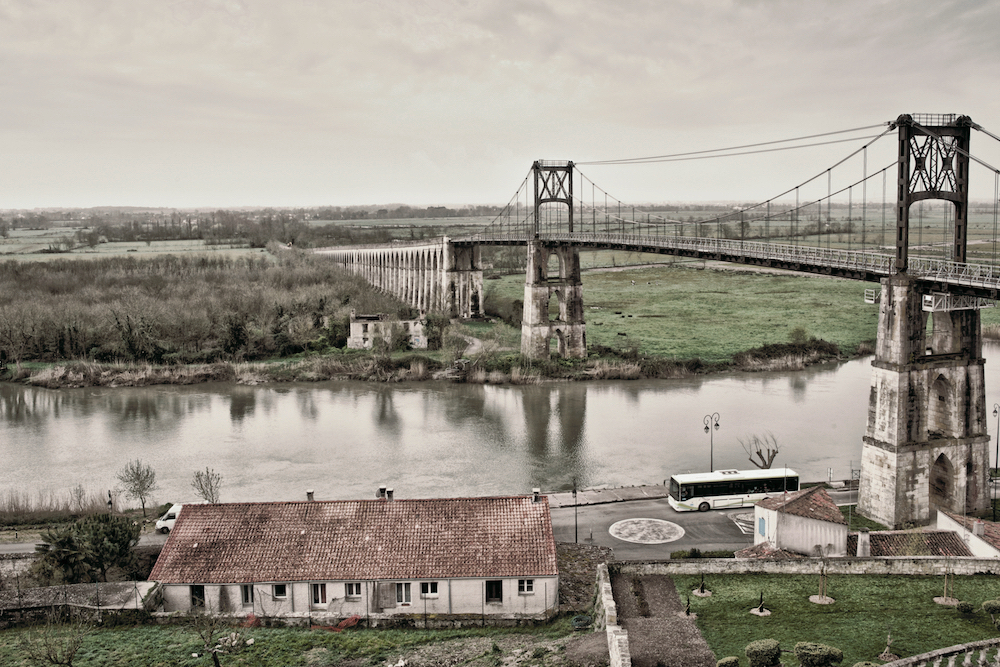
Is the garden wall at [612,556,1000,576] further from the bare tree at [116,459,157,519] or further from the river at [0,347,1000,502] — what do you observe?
the bare tree at [116,459,157,519]

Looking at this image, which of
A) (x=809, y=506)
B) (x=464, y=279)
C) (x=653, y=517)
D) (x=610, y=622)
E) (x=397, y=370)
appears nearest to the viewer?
(x=610, y=622)

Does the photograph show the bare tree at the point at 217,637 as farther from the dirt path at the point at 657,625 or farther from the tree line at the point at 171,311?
the tree line at the point at 171,311

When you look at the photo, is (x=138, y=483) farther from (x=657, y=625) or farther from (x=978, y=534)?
(x=978, y=534)

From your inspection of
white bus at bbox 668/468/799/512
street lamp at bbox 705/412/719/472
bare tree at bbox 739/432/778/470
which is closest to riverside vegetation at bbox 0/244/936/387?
street lamp at bbox 705/412/719/472

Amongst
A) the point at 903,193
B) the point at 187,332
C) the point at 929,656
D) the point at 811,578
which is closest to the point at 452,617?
the point at 811,578

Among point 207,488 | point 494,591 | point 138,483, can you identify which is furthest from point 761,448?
point 138,483

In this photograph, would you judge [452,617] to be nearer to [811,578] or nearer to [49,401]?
[811,578]
